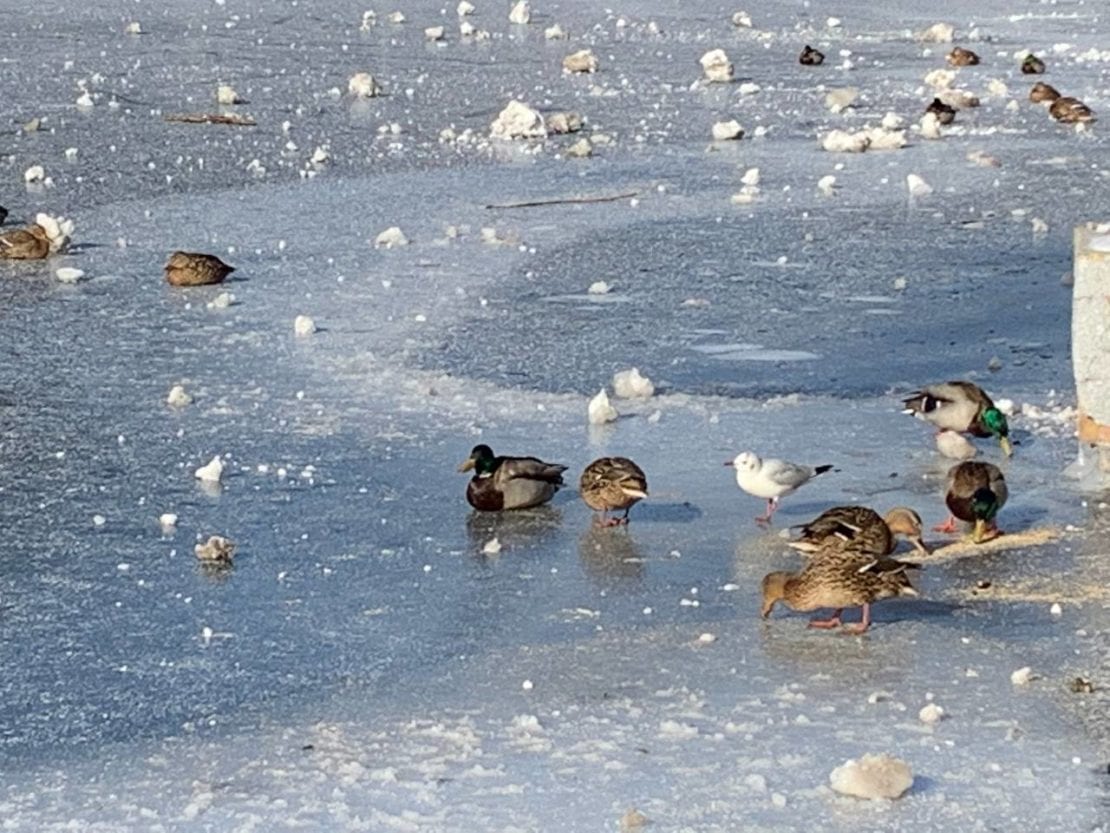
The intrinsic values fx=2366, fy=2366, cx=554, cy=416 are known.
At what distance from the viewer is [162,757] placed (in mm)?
6391

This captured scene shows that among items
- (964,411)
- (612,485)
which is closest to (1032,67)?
(964,411)

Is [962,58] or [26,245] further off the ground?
[962,58]

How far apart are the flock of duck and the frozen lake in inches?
4.5

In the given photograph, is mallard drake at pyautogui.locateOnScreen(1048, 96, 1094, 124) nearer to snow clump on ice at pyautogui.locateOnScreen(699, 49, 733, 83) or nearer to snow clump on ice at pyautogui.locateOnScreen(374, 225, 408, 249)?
snow clump on ice at pyautogui.locateOnScreen(699, 49, 733, 83)

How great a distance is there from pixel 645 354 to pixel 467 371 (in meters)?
0.91

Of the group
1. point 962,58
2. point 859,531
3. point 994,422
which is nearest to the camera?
point 859,531

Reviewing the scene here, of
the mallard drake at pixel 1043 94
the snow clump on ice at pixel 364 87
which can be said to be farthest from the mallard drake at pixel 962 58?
the snow clump on ice at pixel 364 87

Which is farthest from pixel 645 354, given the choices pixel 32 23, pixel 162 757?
pixel 32 23

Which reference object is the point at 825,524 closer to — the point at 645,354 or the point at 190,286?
the point at 645,354

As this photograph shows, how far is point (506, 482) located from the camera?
8.67 meters

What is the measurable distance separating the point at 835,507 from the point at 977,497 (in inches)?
21.3

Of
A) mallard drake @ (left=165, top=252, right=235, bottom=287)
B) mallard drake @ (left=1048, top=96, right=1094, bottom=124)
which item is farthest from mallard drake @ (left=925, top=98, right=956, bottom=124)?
mallard drake @ (left=165, top=252, right=235, bottom=287)

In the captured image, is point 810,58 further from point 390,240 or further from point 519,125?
point 390,240

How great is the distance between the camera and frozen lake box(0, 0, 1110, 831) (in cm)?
628
